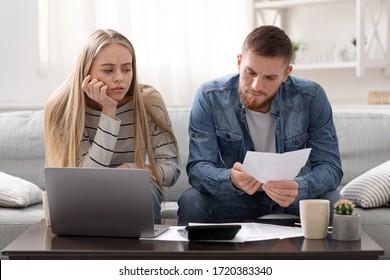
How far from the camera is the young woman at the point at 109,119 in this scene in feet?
7.43

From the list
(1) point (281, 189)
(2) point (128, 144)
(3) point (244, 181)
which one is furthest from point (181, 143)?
(1) point (281, 189)

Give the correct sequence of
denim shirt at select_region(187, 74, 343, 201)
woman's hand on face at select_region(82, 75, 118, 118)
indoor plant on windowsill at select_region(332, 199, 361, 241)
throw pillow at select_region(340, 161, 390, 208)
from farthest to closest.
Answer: throw pillow at select_region(340, 161, 390, 208) → denim shirt at select_region(187, 74, 343, 201) → woman's hand on face at select_region(82, 75, 118, 118) → indoor plant on windowsill at select_region(332, 199, 361, 241)

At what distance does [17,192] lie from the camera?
8.52 ft

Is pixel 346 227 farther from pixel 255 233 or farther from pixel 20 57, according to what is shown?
pixel 20 57

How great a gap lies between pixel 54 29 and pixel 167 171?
1459 millimetres

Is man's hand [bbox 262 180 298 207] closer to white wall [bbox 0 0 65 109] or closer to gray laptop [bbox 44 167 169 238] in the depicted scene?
gray laptop [bbox 44 167 169 238]

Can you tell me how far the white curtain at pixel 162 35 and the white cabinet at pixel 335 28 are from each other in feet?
0.81

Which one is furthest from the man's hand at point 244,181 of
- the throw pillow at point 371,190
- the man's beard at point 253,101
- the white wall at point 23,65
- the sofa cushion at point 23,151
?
the white wall at point 23,65

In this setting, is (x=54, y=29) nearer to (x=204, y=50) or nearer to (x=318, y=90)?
(x=204, y=50)

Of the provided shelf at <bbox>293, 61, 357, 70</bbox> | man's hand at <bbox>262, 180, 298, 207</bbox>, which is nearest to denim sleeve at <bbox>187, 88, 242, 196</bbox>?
man's hand at <bbox>262, 180, 298, 207</bbox>

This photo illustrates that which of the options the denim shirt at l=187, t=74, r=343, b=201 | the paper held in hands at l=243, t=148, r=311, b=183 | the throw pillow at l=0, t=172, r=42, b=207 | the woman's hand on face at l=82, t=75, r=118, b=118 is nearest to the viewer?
the paper held in hands at l=243, t=148, r=311, b=183

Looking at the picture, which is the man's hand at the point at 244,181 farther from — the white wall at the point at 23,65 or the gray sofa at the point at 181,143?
the white wall at the point at 23,65

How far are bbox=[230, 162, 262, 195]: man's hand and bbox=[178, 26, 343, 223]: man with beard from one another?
0.05m

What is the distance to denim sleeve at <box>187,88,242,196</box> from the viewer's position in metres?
2.24
